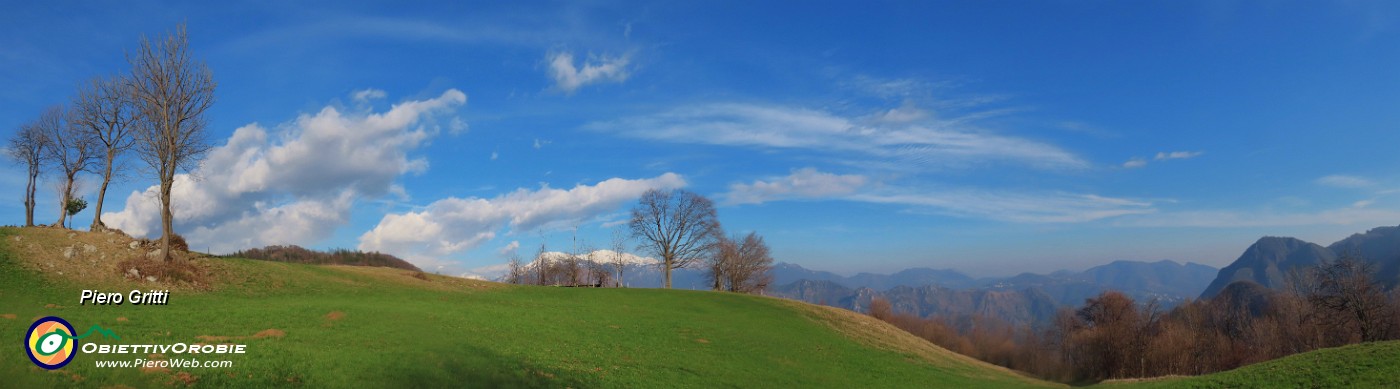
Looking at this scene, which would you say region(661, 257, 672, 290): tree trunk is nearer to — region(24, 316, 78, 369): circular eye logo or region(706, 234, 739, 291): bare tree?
region(706, 234, 739, 291): bare tree

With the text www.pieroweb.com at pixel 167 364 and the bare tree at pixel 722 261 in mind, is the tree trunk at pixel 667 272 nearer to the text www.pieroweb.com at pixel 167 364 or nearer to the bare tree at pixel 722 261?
the bare tree at pixel 722 261

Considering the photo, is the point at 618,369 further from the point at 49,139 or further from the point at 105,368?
the point at 49,139

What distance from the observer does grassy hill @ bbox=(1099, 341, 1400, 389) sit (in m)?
25.6

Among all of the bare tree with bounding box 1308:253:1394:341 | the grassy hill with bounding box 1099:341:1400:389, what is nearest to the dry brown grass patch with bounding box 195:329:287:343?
the grassy hill with bounding box 1099:341:1400:389

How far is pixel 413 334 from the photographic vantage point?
29.5 m

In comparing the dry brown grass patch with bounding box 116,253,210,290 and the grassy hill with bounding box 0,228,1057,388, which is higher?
the dry brown grass patch with bounding box 116,253,210,290

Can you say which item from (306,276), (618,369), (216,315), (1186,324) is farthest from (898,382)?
(1186,324)

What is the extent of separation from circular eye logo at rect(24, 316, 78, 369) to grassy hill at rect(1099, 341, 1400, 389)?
45946mm

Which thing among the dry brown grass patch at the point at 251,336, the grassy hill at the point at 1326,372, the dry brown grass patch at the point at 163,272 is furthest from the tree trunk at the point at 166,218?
the grassy hill at the point at 1326,372

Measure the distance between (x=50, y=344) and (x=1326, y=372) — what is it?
162 ft

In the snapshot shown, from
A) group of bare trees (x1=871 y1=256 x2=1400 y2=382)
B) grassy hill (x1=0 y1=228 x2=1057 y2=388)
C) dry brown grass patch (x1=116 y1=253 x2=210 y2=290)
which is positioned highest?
dry brown grass patch (x1=116 y1=253 x2=210 y2=290)

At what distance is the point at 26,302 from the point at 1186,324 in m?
136

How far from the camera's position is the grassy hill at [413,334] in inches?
829

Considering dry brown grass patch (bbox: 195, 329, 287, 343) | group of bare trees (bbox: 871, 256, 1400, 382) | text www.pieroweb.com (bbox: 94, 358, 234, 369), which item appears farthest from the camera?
group of bare trees (bbox: 871, 256, 1400, 382)
